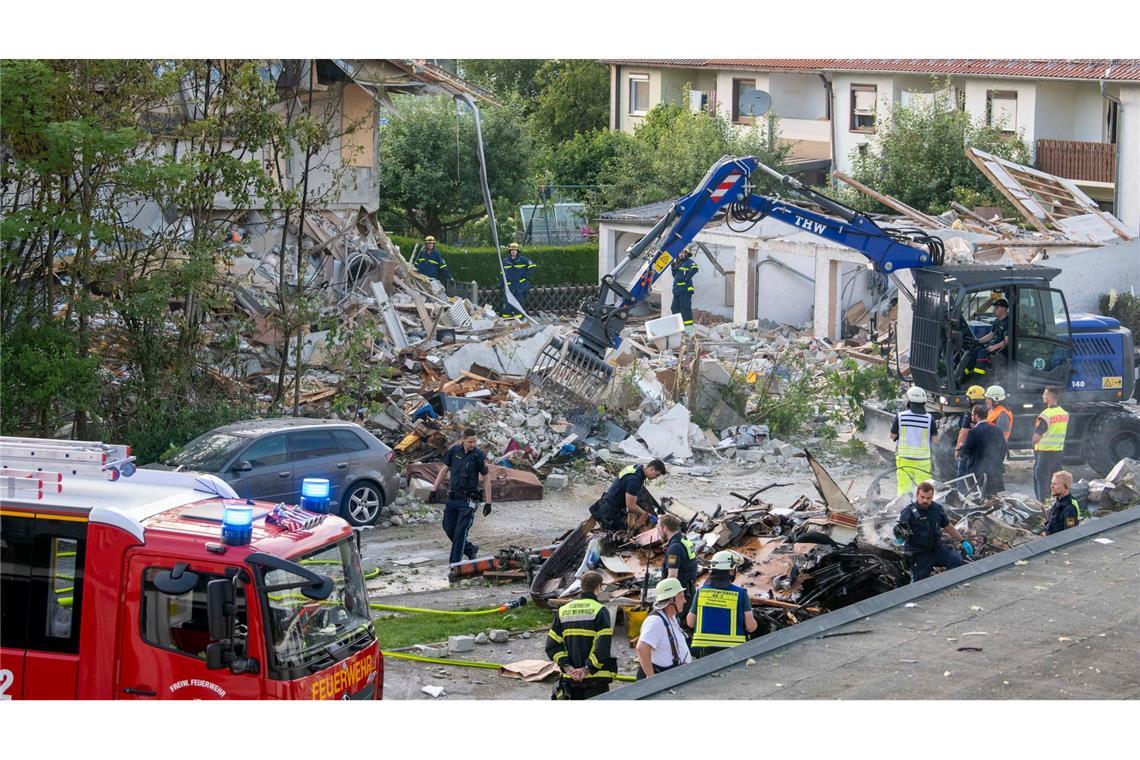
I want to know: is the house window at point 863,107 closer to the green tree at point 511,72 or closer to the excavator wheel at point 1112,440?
the green tree at point 511,72

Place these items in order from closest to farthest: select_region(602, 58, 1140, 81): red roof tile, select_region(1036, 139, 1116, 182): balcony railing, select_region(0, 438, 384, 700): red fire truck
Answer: select_region(0, 438, 384, 700): red fire truck
select_region(602, 58, 1140, 81): red roof tile
select_region(1036, 139, 1116, 182): balcony railing

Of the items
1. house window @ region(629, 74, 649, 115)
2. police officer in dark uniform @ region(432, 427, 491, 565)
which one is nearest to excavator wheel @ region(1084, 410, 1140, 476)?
police officer in dark uniform @ region(432, 427, 491, 565)

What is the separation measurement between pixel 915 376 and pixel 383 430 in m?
7.41

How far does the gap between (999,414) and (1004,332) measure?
187 centimetres

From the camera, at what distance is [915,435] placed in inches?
568

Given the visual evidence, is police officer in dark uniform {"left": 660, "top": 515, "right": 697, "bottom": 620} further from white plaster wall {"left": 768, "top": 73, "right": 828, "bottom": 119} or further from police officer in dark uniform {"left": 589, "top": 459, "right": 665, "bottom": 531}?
white plaster wall {"left": 768, "top": 73, "right": 828, "bottom": 119}

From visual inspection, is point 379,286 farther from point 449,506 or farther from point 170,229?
point 449,506

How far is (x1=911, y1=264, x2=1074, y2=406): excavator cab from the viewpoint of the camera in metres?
16.9

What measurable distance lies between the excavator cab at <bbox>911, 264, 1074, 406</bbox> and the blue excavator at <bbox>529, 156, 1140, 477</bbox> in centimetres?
1

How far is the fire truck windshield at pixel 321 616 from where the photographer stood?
7.91m

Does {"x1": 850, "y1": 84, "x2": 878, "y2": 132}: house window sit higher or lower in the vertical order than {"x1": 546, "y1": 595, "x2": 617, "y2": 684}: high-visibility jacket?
higher

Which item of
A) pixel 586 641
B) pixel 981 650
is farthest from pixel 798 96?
pixel 586 641

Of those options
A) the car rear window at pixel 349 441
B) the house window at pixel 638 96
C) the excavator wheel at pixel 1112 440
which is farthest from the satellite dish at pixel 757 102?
the car rear window at pixel 349 441

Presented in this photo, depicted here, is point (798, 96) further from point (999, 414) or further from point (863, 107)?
point (999, 414)
